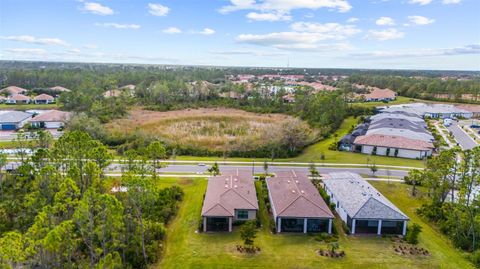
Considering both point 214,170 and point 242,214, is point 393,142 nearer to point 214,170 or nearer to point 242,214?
point 214,170

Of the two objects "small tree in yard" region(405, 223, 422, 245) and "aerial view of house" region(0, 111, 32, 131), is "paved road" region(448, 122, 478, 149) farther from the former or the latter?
"aerial view of house" region(0, 111, 32, 131)

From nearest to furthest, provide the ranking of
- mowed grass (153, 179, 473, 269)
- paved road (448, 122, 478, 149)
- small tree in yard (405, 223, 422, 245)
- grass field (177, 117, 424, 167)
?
mowed grass (153, 179, 473, 269) < small tree in yard (405, 223, 422, 245) < grass field (177, 117, 424, 167) < paved road (448, 122, 478, 149)

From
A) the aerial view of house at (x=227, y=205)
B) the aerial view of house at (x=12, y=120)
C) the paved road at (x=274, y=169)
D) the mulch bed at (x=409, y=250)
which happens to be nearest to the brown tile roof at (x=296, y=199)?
the aerial view of house at (x=227, y=205)

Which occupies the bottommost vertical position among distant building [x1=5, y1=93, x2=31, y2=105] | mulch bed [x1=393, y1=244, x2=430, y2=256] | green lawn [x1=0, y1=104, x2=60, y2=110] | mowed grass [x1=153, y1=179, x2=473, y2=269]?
mowed grass [x1=153, y1=179, x2=473, y2=269]

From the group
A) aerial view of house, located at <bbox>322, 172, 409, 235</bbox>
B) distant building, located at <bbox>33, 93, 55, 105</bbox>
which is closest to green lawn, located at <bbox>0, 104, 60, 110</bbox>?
distant building, located at <bbox>33, 93, 55, 105</bbox>

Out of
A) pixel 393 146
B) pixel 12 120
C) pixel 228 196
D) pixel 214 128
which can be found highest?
pixel 393 146

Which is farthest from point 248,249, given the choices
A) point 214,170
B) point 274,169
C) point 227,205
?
point 274,169
